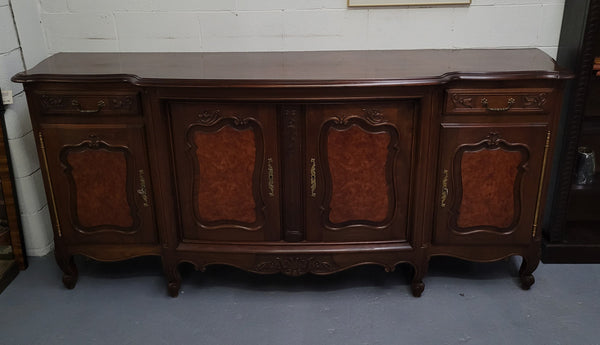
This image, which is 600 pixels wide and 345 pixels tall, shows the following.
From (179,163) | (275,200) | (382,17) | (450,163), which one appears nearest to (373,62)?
(382,17)

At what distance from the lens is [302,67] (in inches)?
89.7

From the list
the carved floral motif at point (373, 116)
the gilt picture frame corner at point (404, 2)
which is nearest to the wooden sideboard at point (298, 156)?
the carved floral motif at point (373, 116)

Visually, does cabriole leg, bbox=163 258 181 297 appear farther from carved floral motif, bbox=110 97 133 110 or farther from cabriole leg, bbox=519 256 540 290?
cabriole leg, bbox=519 256 540 290

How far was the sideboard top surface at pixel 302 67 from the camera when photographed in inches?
82.2

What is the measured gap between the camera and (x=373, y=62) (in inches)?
92.9

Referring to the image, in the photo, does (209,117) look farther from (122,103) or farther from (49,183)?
(49,183)

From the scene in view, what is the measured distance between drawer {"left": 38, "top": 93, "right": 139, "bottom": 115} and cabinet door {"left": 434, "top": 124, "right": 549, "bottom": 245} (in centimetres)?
127

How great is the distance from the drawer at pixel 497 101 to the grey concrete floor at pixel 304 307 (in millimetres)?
870

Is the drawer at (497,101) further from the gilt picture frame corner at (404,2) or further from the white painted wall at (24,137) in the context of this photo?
the white painted wall at (24,137)

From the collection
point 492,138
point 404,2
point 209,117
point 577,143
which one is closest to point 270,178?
point 209,117

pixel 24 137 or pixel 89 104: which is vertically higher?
pixel 89 104

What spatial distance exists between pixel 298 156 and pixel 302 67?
0.38 meters

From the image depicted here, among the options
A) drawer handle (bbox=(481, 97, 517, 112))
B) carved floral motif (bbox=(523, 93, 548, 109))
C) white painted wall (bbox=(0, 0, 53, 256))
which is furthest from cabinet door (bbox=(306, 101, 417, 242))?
white painted wall (bbox=(0, 0, 53, 256))

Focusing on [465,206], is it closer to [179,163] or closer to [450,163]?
[450,163]
